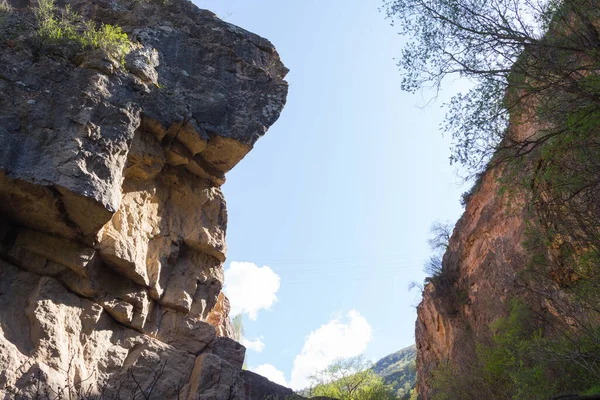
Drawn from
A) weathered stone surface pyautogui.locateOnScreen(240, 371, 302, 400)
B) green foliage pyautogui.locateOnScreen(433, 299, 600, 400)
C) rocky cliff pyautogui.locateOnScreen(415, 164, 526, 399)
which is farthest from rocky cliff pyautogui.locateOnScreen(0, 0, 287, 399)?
rocky cliff pyautogui.locateOnScreen(415, 164, 526, 399)

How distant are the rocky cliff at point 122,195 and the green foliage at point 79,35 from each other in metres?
0.21

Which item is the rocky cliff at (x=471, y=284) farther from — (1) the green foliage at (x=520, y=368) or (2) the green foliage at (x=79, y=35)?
(2) the green foliage at (x=79, y=35)

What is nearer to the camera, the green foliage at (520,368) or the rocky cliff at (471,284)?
the green foliage at (520,368)

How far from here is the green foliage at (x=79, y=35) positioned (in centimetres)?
1490

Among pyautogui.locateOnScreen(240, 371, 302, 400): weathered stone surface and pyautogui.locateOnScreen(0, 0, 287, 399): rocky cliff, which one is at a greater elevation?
pyautogui.locateOnScreen(0, 0, 287, 399): rocky cliff

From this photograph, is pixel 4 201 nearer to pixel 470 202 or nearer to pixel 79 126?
pixel 79 126

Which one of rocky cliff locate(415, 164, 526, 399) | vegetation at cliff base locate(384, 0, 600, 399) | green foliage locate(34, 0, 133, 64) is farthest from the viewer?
rocky cliff locate(415, 164, 526, 399)

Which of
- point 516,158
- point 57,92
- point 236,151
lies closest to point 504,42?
point 516,158

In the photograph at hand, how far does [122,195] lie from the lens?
14.4 m

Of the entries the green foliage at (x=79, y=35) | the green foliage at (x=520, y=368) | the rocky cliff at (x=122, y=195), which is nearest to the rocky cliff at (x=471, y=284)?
the green foliage at (x=520, y=368)

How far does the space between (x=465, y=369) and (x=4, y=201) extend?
589 inches

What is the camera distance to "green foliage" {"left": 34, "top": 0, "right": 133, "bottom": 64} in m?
14.9

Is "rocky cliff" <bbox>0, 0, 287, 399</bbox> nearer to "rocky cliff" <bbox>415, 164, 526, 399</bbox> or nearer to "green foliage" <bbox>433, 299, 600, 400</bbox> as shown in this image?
"green foliage" <bbox>433, 299, 600, 400</bbox>

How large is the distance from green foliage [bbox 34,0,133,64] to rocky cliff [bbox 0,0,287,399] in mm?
206
